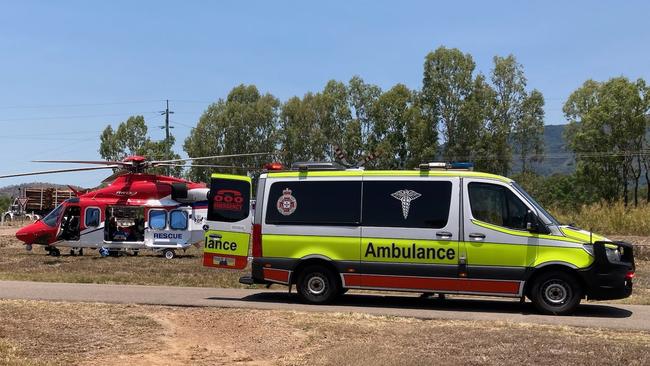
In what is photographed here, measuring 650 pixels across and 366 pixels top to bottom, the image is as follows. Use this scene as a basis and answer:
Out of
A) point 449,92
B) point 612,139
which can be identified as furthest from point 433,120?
point 612,139

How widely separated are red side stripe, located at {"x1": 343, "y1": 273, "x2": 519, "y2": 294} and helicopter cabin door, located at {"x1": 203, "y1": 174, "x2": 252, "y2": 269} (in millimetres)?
2374

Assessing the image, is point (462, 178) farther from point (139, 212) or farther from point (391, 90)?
point (391, 90)

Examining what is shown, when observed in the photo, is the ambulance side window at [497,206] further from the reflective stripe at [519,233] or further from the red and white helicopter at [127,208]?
the red and white helicopter at [127,208]

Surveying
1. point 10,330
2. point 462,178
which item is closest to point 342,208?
point 462,178

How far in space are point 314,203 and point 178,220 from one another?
1466 centimetres

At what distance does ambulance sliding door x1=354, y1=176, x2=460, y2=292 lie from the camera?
1130 cm

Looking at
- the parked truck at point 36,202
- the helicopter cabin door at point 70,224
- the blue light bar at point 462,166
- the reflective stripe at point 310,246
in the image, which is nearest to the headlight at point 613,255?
the blue light bar at point 462,166

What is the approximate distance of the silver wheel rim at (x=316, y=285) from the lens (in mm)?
11945

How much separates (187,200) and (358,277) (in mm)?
14951

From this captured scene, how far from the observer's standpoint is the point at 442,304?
12211mm

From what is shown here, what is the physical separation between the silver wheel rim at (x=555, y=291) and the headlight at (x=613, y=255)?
2.83 feet

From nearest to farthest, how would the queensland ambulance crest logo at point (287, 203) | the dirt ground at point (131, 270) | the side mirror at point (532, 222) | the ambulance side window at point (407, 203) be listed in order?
the side mirror at point (532, 222)
the ambulance side window at point (407, 203)
the queensland ambulance crest logo at point (287, 203)
the dirt ground at point (131, 270)

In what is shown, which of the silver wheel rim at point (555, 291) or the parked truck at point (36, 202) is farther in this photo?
the parked truck at point (36, 202)

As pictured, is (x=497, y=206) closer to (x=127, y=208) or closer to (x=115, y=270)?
(x=115, y=270)
